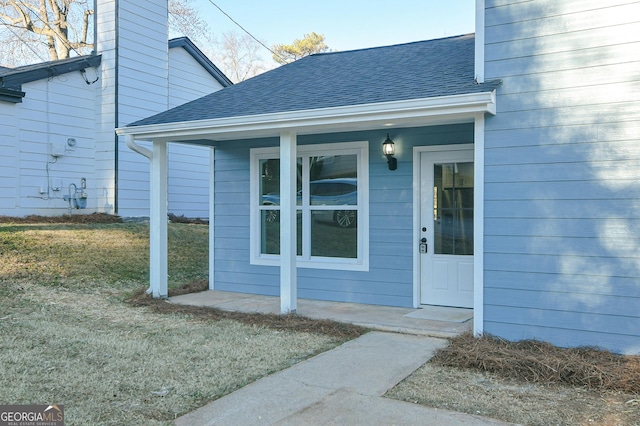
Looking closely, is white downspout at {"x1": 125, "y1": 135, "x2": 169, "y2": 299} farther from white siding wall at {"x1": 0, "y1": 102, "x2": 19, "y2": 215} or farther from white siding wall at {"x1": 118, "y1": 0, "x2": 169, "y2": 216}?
white siding wall at {"x1": 118, "y1": 0, "x2": 169, "y2": 216}

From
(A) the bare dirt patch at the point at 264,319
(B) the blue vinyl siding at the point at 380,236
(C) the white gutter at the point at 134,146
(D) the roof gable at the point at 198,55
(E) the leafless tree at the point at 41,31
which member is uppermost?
(E) the leafless tree at the point at 41,31

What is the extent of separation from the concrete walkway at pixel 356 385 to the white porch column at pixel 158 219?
7.80ft

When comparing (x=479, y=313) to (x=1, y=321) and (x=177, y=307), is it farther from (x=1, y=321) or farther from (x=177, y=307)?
(x=1, y=321)

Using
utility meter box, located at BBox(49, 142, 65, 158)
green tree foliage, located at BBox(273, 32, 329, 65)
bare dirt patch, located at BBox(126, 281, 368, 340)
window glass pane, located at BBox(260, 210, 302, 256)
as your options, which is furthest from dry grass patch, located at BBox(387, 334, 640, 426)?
green tree foliage, located at BBox(273, 32, 329, 65)

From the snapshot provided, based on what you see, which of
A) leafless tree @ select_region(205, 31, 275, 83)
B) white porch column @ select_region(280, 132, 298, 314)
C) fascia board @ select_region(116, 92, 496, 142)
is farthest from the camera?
leafless tree @ select_region(205, 31, 275, 83)

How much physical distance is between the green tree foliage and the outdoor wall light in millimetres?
23536

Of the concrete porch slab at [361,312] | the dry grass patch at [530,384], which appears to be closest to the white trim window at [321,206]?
the concrete porch slab at [361,312]

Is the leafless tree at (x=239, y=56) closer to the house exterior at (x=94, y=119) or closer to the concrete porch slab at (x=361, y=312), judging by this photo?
the house exterior at (x=94, y=119)

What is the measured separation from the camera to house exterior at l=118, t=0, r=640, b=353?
15.6 feet

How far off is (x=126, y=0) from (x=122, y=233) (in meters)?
5.49

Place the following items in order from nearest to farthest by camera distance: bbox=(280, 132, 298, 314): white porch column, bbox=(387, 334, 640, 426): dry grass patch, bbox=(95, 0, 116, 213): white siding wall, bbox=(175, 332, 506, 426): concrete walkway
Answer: bbox=(175, 332, 506, 426): concrete walkway → bbox=(387, 334, 640, 426): dry grass patch → bbox=(280, 132, 298, 314): white porch column → bbox=(95, 0, 116, 213): white siding wall

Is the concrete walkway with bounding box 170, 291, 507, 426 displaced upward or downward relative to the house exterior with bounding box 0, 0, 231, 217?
downward

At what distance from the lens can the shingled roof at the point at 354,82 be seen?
227 inches

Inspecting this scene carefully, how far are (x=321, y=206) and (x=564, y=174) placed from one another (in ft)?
11.4
